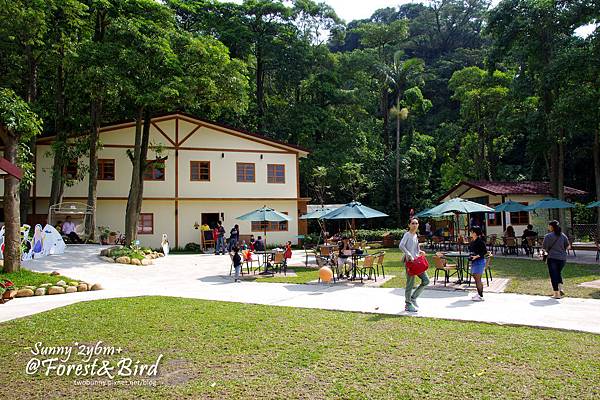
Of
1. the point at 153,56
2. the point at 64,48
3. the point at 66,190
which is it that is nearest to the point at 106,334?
the point at 153,56

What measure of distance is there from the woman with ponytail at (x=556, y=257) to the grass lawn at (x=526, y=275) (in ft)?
1.27

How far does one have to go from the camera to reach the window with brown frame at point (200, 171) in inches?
1033

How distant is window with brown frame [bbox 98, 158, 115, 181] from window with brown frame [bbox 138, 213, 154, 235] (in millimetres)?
2634

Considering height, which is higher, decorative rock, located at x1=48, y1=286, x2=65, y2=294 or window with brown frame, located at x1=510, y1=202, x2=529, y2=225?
window with brown frame, located at x1=510, y1=202, x2=529, y2=225

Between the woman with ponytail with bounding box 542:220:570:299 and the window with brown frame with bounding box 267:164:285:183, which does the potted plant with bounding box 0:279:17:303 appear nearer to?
the woman with ponytail with bounding box 542:220:570:299

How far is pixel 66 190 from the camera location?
80.2ft

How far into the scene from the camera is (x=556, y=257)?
9.53 m

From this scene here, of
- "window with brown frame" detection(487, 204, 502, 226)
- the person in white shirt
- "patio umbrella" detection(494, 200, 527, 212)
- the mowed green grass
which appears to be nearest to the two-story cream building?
the person in white shirt

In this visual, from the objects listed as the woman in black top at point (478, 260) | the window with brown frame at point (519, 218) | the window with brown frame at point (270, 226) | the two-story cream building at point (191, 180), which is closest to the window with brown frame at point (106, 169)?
the two-story cream building at point (191, 180)

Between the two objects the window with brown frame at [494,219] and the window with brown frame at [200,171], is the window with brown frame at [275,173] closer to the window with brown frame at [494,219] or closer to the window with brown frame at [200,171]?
the window with brown frame at [200,171]

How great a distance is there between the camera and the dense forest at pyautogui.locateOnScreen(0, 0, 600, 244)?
64.2 ft

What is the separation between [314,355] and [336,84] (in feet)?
115

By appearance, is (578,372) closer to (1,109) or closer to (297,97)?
(1,109)

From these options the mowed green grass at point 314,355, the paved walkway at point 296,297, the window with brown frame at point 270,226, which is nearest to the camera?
the mowed green grass at point 314,355
